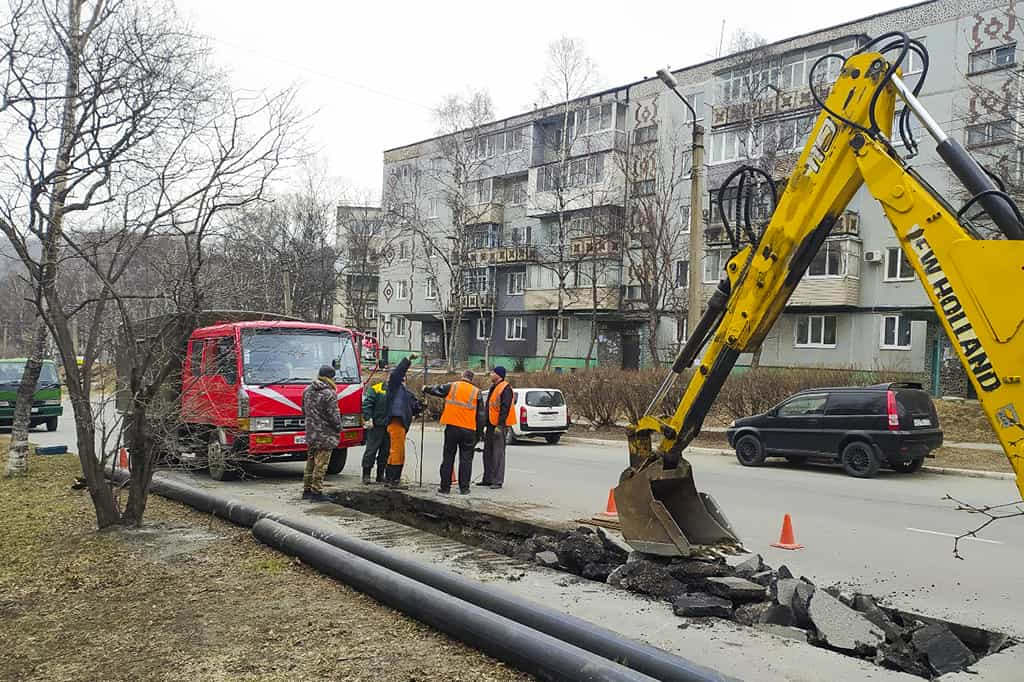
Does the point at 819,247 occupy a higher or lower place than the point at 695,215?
lower

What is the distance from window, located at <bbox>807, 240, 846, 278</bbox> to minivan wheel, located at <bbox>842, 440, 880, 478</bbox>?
20.9 m

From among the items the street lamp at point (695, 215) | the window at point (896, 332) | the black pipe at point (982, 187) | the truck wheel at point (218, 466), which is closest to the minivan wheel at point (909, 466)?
the street lamp at point (695, 215)

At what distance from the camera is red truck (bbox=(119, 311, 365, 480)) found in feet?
40.4

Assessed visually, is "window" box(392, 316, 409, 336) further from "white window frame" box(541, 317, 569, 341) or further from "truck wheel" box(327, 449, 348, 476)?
"truck wheel" box(327, 449, 348, 476)

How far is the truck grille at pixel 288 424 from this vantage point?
12.5m

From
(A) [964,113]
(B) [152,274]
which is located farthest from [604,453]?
(A) [964,113]

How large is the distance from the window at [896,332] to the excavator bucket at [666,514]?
1203 inches

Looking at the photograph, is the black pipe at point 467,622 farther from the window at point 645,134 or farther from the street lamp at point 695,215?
the window at point 645,134

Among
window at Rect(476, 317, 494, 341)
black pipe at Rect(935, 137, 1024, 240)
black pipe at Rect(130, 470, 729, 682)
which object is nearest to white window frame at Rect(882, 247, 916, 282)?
window at Rect(476, 317, 494, 341)

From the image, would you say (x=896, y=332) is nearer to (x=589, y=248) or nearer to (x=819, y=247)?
(x=589, y=248)

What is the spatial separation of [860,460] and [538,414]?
9.09 m

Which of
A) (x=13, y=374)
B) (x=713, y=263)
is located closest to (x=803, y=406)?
(x=13, y=374)

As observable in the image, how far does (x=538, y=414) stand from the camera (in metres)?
22.2

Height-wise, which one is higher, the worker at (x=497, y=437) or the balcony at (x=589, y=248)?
the balcony at (x=589, y=248)
